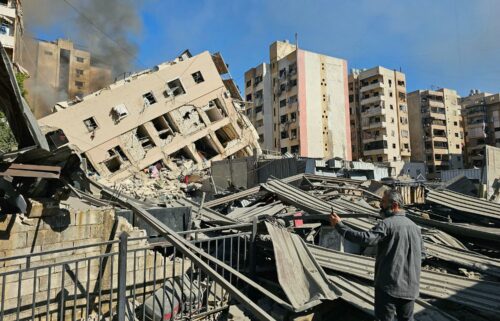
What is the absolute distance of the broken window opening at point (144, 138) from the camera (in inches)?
1122

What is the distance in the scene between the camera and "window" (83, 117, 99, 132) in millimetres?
26047

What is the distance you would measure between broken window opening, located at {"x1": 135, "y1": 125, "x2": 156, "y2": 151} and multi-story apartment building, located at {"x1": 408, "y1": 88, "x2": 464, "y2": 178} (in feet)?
163

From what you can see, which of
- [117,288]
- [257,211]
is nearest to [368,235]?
[117,288]

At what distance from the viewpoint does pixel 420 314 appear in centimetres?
409

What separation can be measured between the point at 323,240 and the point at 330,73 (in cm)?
4920

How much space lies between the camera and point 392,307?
3406 mm

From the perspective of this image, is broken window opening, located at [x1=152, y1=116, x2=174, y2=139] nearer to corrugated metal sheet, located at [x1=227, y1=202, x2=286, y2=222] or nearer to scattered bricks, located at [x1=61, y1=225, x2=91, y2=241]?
corrugated metal sheet, located at [x1=227, y1=202, x2=286, y2=222]

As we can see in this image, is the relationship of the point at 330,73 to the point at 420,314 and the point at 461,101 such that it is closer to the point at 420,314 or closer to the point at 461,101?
the point at 461,101

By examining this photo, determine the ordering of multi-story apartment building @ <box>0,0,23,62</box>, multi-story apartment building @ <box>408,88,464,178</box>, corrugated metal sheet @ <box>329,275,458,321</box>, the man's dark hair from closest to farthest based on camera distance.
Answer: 1. the man's dark hair
2. corrugated metal sheet @ <box>329,275,458,321</box>
3. multi-story apartment building @ <box>0,0,23,62</box>
4. multi-story apartment building @ <box>408,88,464,178</box>

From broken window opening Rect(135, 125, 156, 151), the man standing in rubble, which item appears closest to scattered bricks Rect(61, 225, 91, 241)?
the man standing in rubble

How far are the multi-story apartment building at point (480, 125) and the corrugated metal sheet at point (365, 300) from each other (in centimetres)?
6765

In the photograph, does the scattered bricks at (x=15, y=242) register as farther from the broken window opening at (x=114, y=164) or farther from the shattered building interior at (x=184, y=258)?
the broken window opening at (x=114, y=164)

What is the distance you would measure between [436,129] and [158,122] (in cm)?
5201

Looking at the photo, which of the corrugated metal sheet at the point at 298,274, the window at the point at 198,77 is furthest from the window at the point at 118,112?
the corrugated metal sheet at the point at 298,274
